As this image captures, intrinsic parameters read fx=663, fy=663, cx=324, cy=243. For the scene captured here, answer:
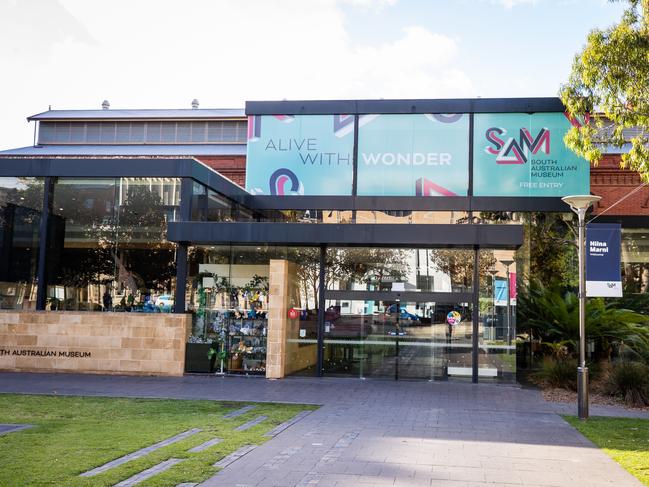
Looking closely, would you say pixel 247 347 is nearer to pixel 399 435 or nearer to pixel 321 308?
pixel 321 308

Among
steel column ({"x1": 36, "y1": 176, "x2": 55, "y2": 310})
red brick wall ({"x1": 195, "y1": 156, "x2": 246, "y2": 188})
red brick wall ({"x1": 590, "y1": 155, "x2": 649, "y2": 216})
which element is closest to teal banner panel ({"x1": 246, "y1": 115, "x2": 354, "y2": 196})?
red brick wall ({"x1": 195, "y1": 156, "x2": 246, "y2": 188})

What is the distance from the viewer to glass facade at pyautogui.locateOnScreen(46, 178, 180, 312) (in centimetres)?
1827

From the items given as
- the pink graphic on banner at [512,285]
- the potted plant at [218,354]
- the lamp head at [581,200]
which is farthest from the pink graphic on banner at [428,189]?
the lamp head at [581,200]

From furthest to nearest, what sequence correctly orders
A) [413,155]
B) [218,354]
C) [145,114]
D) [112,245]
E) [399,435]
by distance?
[145,114] < [413,155] < [112,245] < [218,354] < [399,435]

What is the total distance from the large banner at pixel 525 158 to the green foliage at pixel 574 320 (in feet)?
10.9

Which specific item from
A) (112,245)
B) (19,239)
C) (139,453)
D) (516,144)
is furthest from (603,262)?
(19,239)

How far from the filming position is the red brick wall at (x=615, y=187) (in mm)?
21516

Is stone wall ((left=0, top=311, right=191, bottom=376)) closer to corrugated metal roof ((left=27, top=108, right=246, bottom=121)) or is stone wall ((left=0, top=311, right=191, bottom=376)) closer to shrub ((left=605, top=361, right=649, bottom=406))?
shrub ((left=605, top=361, right=649, bottom=406))

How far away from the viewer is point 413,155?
68.3 ft

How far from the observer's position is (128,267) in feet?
60.9

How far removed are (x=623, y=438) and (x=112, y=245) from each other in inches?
547

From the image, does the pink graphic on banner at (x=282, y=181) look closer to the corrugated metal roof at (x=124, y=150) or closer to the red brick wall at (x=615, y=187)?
the corrugated metal roof at (x=124, y=150)

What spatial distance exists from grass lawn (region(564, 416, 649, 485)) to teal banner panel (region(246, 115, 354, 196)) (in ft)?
36.4

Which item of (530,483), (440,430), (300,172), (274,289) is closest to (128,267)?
(274,289)
